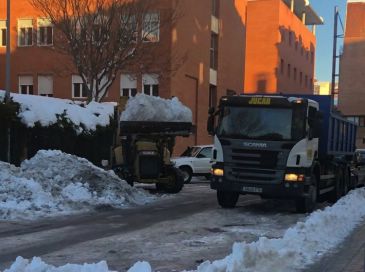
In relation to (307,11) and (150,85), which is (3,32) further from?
(307,11)

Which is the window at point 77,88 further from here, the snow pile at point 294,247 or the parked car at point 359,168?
the snow pile at point 294,247

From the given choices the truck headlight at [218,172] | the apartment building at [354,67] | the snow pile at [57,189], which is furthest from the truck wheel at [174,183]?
the apartment building at [354,67]

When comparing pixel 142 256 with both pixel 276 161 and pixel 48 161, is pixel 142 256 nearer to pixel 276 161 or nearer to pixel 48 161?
pixel 276 161

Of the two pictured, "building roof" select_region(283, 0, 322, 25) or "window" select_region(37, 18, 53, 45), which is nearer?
"window" select_region(37, 18, 53, 45)

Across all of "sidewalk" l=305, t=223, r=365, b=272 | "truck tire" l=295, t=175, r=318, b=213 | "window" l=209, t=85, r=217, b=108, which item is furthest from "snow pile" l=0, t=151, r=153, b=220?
"window" l=209, t=85, r=217, b=108

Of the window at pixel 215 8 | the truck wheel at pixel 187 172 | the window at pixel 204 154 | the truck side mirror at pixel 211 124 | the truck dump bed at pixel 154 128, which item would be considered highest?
the window at pixel 215 8

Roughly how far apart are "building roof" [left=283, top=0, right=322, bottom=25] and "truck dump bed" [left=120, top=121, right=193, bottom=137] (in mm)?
52889

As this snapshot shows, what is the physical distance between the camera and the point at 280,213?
46.8 ft

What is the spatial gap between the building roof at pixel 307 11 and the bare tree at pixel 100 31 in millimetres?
43766

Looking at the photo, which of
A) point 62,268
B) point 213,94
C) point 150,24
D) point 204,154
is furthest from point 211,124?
point 213,94

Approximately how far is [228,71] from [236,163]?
3407 centimetres

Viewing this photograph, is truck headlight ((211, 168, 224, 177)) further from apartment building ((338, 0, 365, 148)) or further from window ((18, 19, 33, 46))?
apartment building ((338, 0, 365, 148))

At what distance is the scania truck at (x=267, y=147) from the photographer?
1348 centimetres

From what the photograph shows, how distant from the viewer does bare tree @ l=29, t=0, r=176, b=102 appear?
2703 centimetres
